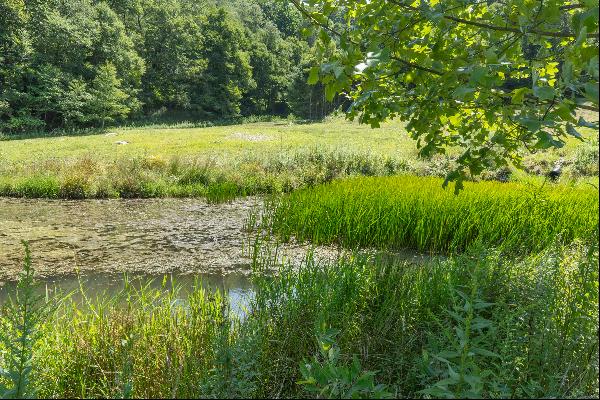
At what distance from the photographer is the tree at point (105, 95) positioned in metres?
42.1

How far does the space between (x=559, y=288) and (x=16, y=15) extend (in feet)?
161

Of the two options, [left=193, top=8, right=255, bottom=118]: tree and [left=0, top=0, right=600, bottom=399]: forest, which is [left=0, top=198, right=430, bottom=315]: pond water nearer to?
[left=0, top=0, right=600, bottom=399]: forest

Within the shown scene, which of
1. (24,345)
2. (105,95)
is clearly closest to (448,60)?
(24,345)

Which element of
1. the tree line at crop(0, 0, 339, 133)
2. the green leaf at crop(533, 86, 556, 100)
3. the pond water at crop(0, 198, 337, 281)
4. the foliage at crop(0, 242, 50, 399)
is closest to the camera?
Answer: the green leaf at crop(533, 86, 556, 100)

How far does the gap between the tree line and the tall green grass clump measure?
1221 inches

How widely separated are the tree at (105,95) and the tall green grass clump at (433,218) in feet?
126

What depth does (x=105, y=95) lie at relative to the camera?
42.0m

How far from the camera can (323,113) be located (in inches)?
2419

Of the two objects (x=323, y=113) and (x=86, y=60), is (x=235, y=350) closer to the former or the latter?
(x=86, y=60)

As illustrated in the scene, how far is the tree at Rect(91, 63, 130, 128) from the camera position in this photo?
138ft

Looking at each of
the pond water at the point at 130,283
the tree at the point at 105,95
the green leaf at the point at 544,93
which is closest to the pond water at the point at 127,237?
the pond water at the point at 130,283

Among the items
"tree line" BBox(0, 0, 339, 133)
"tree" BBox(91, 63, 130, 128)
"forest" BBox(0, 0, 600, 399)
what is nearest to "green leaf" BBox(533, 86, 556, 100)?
"forest" BBox(0, 0, 600, 399)

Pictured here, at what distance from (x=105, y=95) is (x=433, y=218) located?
1625 inches

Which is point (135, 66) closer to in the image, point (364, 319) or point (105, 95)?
point (105, 95)
